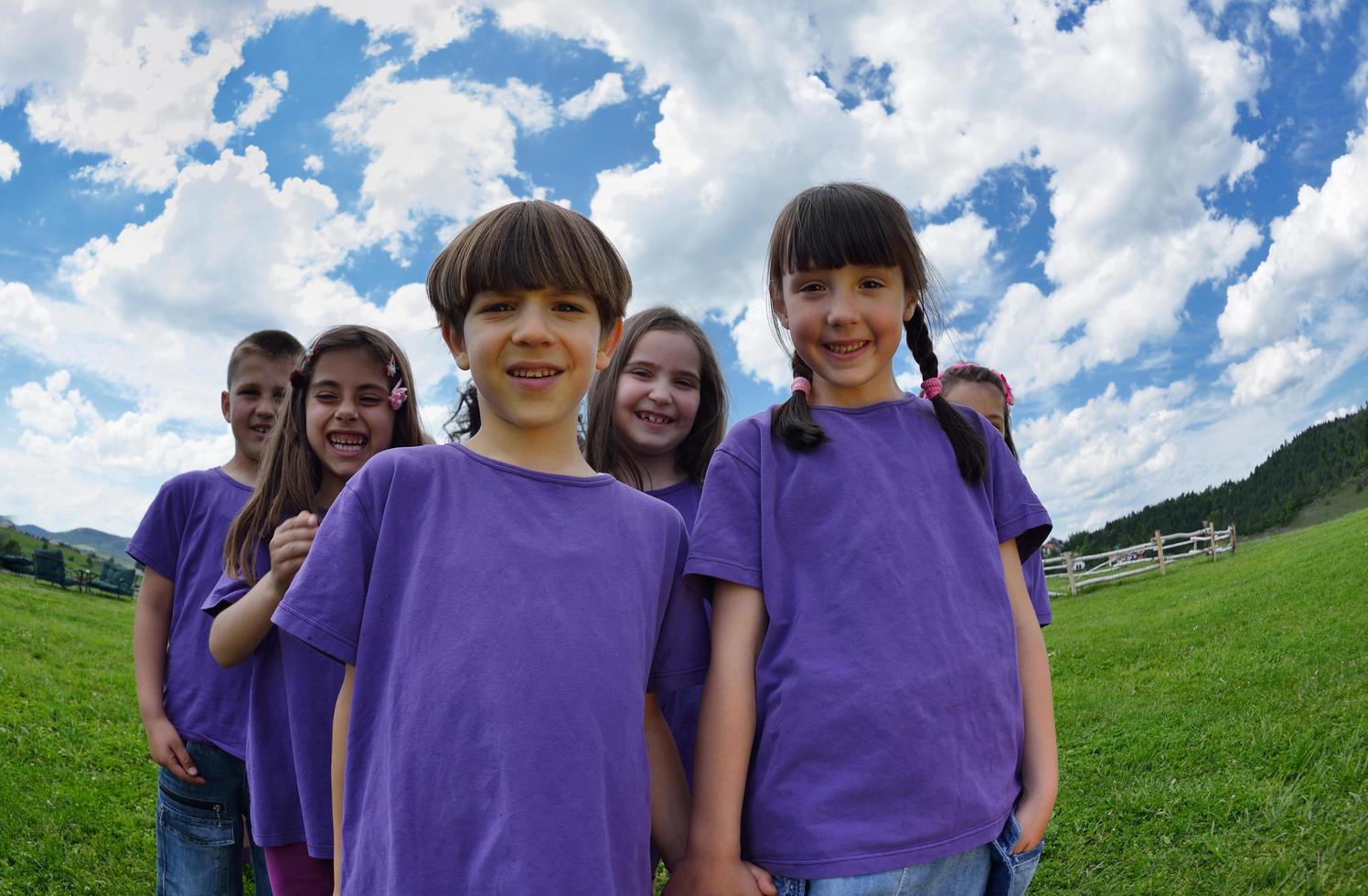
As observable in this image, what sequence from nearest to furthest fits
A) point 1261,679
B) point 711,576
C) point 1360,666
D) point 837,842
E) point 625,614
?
point 837,842 → point 625,614 → point 711,576 → point 1360,666 → point 1261,679

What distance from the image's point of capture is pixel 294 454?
266 cm

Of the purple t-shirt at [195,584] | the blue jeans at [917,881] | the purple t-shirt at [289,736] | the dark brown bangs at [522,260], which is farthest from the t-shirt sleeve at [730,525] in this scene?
the purple t-shirt at [195,584]

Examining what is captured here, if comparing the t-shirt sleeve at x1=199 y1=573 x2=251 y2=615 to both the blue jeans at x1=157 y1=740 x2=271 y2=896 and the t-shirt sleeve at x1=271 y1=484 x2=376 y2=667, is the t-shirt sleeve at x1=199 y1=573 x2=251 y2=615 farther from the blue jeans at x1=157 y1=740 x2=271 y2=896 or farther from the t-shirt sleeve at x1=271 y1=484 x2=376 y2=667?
the t-shirt sleeve at x1=271 y1=484 x2=376 y2=667

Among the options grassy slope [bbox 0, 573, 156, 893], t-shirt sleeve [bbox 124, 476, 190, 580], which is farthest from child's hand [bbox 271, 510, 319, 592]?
→ grassy slope [bbox 0, 573, 156, 893]

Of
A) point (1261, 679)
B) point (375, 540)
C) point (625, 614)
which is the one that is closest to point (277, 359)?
point (375, 540)

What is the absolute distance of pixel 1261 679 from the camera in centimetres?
807

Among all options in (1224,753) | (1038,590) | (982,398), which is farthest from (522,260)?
(1224,753)

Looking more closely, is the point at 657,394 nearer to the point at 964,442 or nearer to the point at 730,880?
the point at 964,442

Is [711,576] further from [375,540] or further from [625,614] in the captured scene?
[375,540]

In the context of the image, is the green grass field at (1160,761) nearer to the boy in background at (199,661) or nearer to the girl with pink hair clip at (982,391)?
the girl with pink hair clip at (982,391)

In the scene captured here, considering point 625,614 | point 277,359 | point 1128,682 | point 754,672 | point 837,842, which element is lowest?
point 1128,682

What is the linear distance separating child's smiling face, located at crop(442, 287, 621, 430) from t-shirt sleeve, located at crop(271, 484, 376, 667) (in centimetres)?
34

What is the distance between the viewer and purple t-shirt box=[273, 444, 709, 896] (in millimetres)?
1556

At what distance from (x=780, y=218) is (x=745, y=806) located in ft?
4.27
